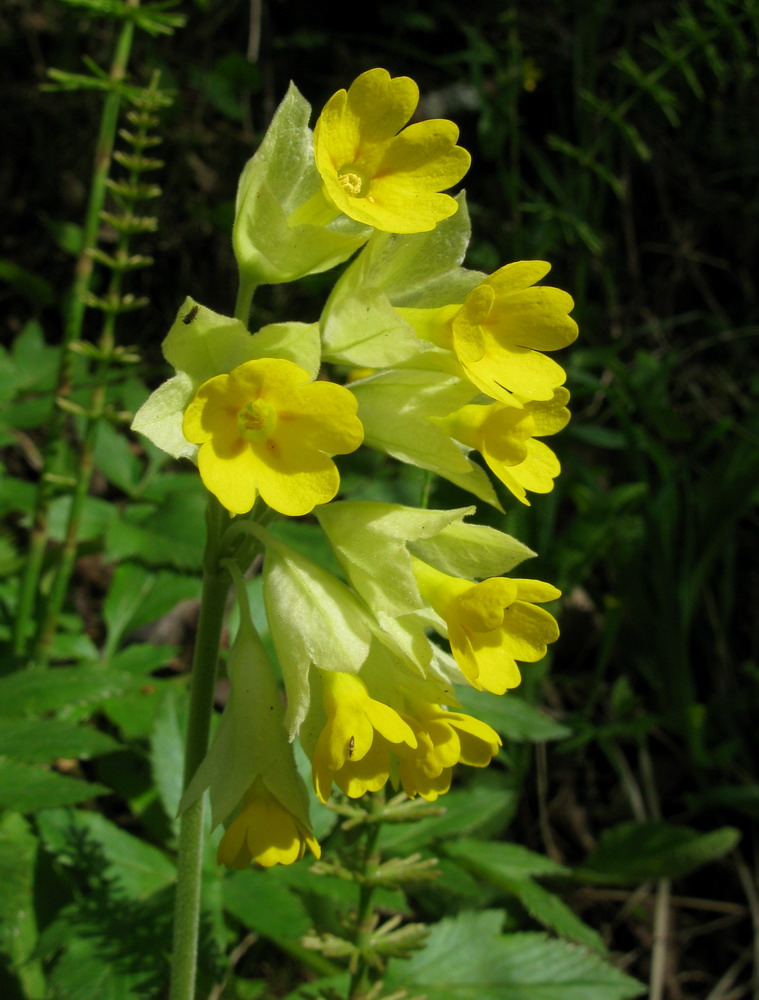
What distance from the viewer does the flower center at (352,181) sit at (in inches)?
48.9

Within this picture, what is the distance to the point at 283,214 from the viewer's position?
1.26m

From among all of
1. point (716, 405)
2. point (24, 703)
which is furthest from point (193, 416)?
point (716, 405)

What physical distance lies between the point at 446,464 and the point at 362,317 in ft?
0.77

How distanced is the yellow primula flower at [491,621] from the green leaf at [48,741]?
76 centimetres

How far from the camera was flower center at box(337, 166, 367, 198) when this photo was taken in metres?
1.24

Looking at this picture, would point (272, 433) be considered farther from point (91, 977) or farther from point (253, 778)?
point (91, 977)

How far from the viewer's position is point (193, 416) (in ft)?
3.63

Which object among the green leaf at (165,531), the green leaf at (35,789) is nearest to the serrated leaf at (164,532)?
the green leaf at (165,531)

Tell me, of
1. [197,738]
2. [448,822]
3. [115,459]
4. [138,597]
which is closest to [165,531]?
[138,597]

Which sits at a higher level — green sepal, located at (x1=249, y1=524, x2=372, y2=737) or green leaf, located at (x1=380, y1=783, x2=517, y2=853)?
green sepal, located at (x1=249, y1=524, x2=372, y2=737)

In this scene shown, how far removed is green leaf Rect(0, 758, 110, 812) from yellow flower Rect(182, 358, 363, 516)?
2.54 feet

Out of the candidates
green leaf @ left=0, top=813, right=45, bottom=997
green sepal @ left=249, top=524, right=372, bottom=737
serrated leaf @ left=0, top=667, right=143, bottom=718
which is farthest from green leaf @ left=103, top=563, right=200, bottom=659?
green sepal @ left=249, top=524, right=372, bottom=737

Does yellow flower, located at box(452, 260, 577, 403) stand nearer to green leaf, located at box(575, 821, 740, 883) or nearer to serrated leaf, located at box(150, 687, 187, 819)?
serrated leaf, located at box(150, 687, 187, 819)

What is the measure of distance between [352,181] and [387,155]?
6cm
